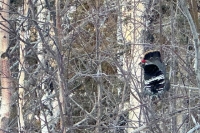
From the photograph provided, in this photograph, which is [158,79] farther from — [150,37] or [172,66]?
[150,37]

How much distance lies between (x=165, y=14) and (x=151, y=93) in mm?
4959

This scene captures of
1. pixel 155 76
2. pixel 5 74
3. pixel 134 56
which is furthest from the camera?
pixel 134 56

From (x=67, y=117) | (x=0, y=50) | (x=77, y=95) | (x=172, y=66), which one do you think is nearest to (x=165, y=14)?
(x=77, y=95)

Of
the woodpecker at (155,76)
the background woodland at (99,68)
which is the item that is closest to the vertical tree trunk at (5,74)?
the background woodland at (99,68)

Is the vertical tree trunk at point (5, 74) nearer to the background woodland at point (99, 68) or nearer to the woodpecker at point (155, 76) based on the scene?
the background woodland at point (99, 68)

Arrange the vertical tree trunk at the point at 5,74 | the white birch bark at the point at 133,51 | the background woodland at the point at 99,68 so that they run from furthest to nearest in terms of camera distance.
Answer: the vertical tree trunk at the point at 5,74 → the white birch bark at the point at 133,51 → the background woodland at the point at 99,68

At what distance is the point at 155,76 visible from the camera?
387 centimetres

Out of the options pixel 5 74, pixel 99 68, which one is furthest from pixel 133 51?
pixel 5 74

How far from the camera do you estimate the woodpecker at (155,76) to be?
12.6 feet

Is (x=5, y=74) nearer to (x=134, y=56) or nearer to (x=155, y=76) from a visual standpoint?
(x=134, y=56)

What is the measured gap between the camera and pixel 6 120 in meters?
4.61

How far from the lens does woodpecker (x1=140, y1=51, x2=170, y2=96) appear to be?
12.6 ft

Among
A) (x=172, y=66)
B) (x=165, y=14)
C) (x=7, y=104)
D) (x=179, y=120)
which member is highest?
(x=165, y=14)

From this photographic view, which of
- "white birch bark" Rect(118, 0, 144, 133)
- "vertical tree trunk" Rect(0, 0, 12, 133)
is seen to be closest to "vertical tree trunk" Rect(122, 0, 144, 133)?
"white birch bark" Rect(118, 0, 144, 133)
